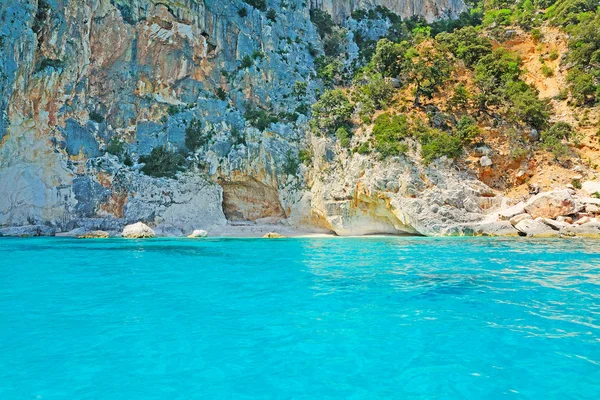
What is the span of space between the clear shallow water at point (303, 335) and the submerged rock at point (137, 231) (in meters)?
20.7

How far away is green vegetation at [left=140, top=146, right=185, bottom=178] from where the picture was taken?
119 ft

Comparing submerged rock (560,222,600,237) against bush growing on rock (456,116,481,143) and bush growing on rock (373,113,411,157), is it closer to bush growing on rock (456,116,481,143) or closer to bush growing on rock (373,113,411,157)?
bush growing on rock (456,116,481,143)

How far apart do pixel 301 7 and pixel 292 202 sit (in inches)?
1102

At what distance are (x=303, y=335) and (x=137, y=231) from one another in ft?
93.8

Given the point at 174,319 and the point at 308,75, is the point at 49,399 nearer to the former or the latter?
the point at 174,319

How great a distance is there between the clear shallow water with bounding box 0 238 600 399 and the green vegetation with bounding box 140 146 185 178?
26639 mm

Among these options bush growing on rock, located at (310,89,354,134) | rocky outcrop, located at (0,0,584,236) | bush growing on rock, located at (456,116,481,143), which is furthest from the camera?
bush growing on rock, located at (310,89,354,134)

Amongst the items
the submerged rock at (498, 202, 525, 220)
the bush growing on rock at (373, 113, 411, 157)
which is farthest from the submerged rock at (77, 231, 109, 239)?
the submerged rock at (498, 202, 525, 220)

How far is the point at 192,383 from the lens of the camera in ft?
13.3

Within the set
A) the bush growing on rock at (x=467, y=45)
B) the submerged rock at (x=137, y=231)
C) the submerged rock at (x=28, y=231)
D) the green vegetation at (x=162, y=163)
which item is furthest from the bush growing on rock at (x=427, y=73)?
the submerged rock at (x=28, y=231)

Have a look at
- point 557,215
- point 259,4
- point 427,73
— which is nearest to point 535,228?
point 557,215

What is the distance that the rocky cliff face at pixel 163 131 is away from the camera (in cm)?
3281

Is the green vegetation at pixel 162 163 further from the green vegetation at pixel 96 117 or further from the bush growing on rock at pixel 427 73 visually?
the bush growing on rock at pixel 427 73

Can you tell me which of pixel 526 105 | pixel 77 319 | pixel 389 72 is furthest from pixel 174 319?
pixel 389 72
